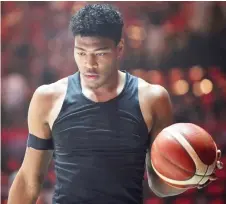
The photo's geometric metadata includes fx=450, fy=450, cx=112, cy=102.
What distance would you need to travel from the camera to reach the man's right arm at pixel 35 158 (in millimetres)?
1282

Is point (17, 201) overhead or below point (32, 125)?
below

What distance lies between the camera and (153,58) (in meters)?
1.62

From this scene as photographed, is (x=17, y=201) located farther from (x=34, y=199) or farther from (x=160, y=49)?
(x=160, y=49)

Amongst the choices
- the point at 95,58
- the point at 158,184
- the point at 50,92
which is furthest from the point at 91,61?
the point at 158,184

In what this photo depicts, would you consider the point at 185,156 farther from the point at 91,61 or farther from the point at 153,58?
the point at 153,58

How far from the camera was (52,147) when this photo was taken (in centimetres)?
132

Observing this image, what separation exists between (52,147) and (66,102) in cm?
16

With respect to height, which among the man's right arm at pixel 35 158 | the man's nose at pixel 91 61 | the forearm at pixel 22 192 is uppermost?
the man's nose at pixel 91 61

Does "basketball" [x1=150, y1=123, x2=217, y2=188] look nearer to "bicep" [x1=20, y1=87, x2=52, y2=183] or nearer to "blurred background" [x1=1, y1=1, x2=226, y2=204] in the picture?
"bicep" [x1=20, y1=87, x2=52, y2=183]

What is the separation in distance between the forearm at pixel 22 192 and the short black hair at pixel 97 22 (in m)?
0.47

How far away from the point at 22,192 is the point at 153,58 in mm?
658

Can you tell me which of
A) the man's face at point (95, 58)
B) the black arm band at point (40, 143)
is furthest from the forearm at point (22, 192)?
the man's face at point (95, 58)

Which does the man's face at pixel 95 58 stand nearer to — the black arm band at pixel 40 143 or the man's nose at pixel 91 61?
the man's nose at pixel 91 61

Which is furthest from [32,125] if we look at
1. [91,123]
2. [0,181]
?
[0,181]
